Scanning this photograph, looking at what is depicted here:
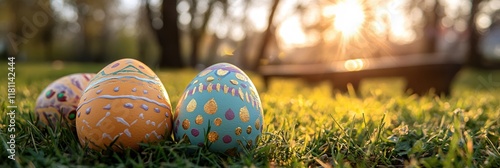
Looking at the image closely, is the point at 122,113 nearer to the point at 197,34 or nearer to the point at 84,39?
the point at 197,34

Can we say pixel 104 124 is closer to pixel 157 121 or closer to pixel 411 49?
pixel 157 121

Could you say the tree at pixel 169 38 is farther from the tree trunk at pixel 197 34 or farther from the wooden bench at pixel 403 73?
the wooden bench at pixel 403 73

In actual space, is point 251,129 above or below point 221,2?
below

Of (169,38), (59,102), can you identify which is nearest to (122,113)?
(59,102)

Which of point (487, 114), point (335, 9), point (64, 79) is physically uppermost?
point (335, 9)

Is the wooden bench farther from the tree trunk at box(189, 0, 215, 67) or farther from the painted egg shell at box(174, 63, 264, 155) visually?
the tree trunk at box(189, 0, 215, 67)

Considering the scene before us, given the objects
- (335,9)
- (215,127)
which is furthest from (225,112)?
(335,9)

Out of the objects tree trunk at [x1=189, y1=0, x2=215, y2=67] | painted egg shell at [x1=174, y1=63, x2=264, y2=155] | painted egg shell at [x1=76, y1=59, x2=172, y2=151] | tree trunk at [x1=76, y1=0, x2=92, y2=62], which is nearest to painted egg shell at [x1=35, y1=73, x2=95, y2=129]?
painted egg shell at [x1=76, y1=59, x2=172, y2=151]
